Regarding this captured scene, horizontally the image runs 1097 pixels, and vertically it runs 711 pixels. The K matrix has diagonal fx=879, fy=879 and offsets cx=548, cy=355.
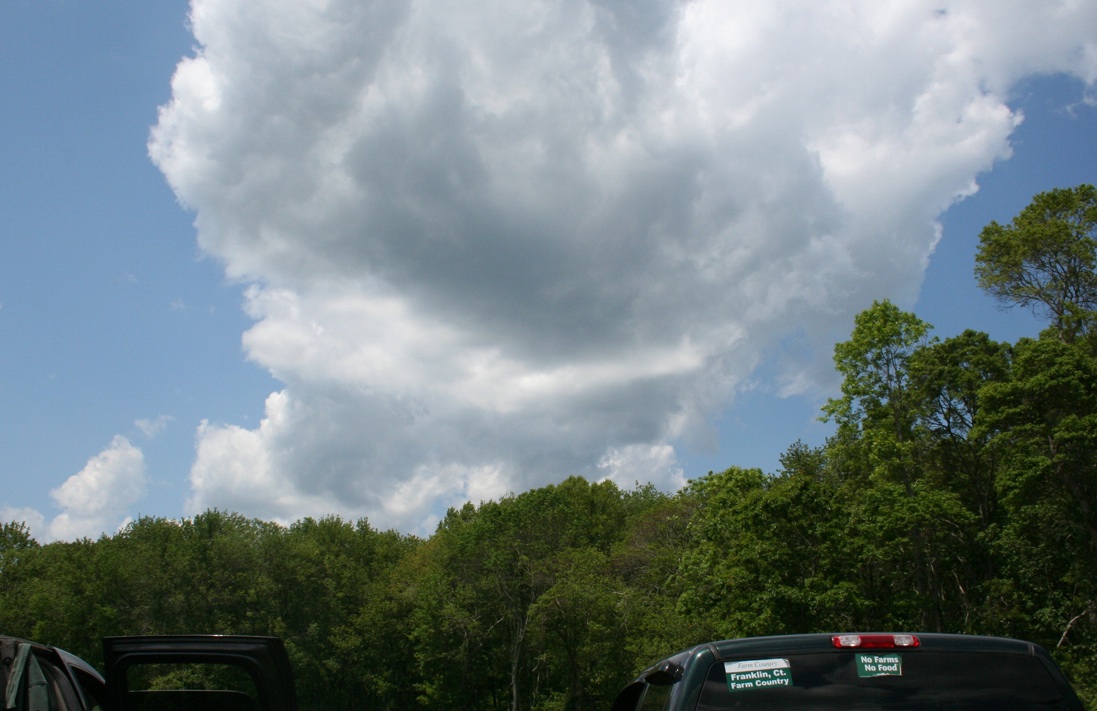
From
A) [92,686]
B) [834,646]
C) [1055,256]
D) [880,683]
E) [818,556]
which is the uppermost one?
[1055,256]

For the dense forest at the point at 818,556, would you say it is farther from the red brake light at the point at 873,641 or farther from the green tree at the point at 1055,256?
the red brake light at the point at 873,641

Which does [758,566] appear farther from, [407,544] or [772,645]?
[407,544]

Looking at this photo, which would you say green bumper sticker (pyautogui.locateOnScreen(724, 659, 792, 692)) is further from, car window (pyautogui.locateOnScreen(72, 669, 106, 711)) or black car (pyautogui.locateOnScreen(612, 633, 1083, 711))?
car window (pyautogui.locateOnScreen(72, 669, 106, 711))

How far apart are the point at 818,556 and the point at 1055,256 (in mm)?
18612

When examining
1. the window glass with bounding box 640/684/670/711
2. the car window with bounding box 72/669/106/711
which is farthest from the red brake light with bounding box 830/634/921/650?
the car window with bounding box 72/669/106/711

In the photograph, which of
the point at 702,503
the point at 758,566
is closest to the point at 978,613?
the point at 758,566

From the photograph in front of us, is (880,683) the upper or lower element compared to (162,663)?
lower

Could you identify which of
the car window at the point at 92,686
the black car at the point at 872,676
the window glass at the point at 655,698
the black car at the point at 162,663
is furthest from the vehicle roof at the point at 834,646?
the car window at the point at 92,686

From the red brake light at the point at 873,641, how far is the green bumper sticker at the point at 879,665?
42mm

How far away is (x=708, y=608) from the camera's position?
37344 millimetres

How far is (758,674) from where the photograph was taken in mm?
3611

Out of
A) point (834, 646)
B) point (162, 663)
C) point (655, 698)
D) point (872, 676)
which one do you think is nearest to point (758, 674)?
point (834, 646)

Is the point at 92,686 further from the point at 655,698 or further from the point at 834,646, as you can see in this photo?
the point at 834,646

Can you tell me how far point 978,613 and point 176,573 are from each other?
49077 mm
